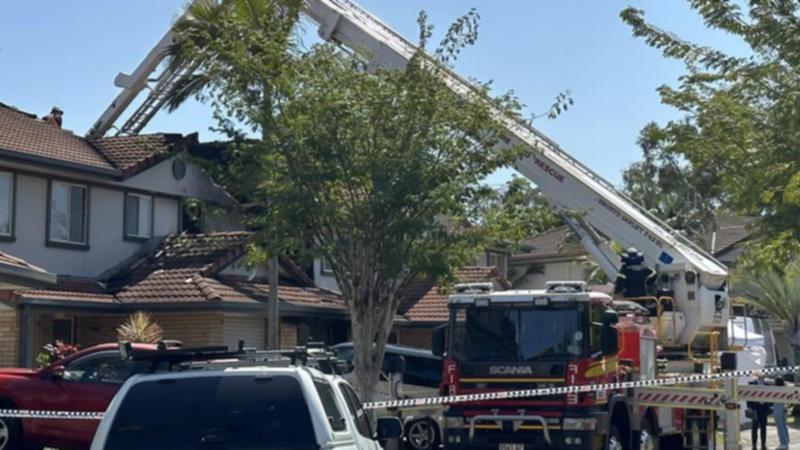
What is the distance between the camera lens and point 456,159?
1938 centimetres

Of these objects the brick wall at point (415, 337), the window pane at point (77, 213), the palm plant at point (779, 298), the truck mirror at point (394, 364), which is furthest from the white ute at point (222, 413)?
the palm plant at point (779, 298)

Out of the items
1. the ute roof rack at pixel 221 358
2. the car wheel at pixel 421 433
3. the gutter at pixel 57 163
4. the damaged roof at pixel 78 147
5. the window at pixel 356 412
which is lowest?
the car wheel at pixel 421 433

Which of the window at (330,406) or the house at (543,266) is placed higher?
the house at (543,266)

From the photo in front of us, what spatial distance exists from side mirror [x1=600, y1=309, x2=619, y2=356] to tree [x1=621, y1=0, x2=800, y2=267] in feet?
6.85

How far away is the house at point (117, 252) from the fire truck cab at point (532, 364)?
7266mm

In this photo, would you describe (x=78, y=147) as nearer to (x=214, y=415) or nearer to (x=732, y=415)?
(x=732, y=415)

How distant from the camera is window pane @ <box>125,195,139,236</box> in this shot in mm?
28416

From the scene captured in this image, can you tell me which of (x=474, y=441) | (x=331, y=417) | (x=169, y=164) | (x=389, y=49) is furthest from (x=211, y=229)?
(x=331, y=417)

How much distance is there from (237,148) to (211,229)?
12.0 m

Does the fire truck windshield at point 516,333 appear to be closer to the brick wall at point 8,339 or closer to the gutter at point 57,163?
the brick wall at point 8,339

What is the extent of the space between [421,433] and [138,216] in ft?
34.0

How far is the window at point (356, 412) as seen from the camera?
1068 cm

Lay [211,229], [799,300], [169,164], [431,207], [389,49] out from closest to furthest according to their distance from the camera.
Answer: [431,207], [389,49], [169,164], [211,229], [799,300]

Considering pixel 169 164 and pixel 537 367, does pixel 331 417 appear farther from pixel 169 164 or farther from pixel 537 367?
pixel 169 164
